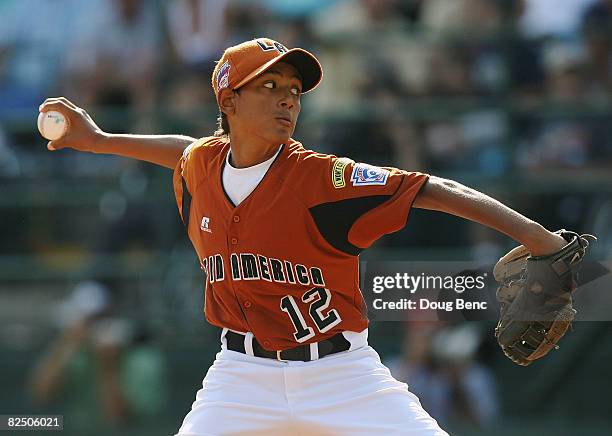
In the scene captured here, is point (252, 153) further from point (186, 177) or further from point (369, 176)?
point (369, 176)

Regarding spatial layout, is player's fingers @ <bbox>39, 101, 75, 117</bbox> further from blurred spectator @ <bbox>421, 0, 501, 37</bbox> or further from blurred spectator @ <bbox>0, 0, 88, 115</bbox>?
blurred spectator @ <bbox>0, 0, 88, 115</bbox>

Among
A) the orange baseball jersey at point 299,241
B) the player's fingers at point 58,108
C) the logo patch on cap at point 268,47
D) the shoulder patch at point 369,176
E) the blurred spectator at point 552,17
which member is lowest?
the orange baseball jersey at point 299,241

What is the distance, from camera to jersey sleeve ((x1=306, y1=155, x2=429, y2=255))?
4.01 meters

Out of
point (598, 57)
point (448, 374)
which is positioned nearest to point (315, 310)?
point (448, 374)

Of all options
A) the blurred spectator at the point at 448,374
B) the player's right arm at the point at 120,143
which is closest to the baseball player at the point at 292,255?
the player's right arm at the point at 120,143

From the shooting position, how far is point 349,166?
4129 mm

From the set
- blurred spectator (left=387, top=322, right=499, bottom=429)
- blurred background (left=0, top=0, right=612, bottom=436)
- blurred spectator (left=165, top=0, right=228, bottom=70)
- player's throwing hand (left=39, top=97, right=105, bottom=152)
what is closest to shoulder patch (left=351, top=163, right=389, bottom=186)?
player's throwing hand (left=39, top=97, right=105, bottom=152)

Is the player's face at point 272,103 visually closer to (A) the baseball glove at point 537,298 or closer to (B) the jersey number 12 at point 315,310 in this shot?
(B) the jersey number 12 at point 315,310

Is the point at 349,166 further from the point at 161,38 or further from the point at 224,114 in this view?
the point at 161,38

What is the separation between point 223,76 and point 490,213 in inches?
48.6

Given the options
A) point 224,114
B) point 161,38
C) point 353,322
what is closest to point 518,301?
point 353,322

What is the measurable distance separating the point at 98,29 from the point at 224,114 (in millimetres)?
5753

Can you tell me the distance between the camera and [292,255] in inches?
163

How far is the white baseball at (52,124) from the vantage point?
480cm
